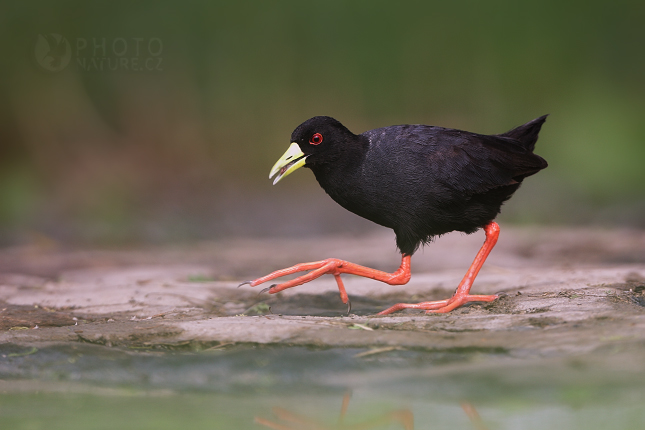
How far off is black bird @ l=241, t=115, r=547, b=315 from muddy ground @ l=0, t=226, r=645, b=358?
0.36 metres

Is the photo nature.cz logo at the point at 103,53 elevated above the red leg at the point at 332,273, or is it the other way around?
the photo nature.cz logo at the point at 103,53

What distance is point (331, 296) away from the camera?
5148mm

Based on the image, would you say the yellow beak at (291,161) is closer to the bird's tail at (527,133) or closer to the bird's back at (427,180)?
the bird's back at (427,180)

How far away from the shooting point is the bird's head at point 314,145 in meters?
4.50

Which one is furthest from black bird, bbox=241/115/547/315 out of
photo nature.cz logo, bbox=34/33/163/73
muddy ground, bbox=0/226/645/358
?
photo nature.cz logo, bbox=34/33/163/73

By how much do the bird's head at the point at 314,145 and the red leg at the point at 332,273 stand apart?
0.63 metres

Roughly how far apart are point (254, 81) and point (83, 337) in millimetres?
8431

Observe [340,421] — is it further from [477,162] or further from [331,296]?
[331,296]

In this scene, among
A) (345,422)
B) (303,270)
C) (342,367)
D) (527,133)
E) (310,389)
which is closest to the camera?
(345,422)

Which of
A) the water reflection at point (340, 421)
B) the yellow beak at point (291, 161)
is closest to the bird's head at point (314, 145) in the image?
the yellow beak at point (291, 161)

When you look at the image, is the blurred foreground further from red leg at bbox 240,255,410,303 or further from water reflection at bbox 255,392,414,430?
red leg at bbox 240,255,410,303

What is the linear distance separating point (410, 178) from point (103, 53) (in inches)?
346

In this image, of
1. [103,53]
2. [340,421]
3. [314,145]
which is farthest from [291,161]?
[103,53]

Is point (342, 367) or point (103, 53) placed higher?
point (103, 53)
